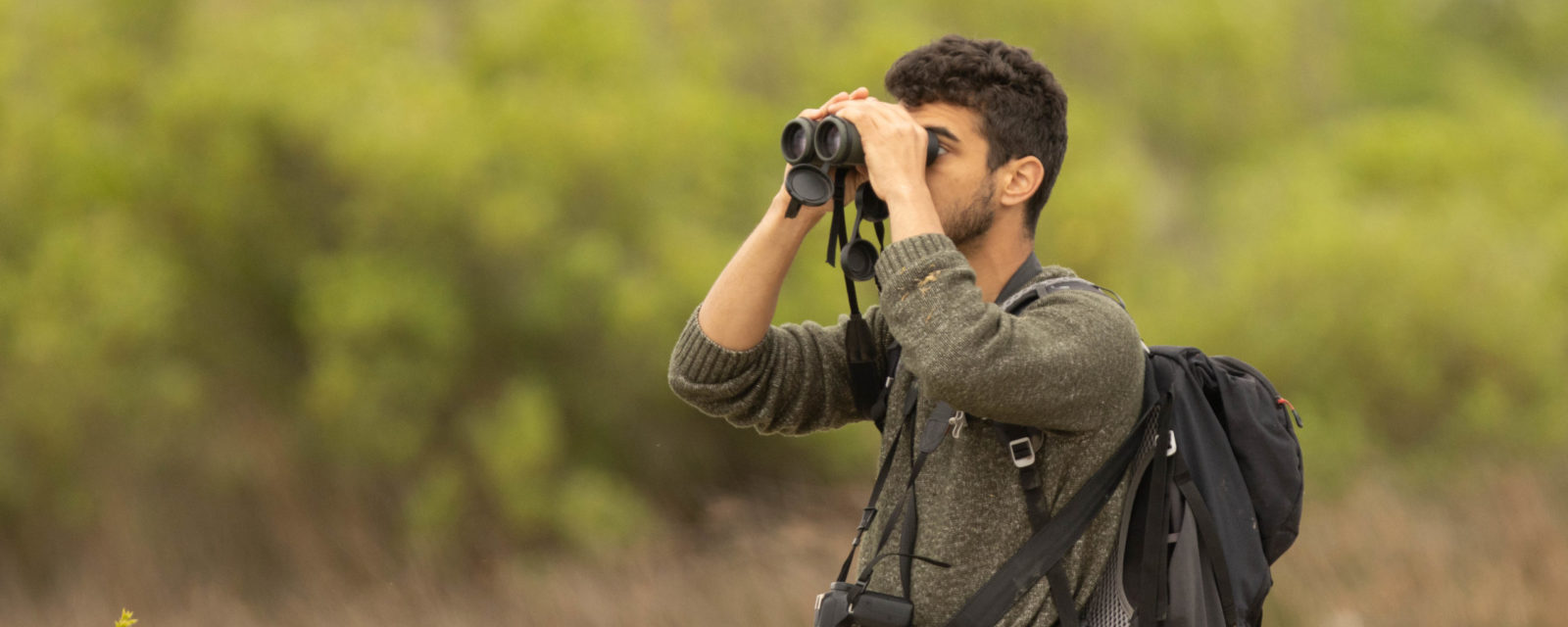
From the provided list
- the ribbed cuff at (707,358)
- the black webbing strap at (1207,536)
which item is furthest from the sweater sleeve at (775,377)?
the black webbing strap at (1207,536)

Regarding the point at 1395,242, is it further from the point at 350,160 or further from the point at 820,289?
the point at 350,160

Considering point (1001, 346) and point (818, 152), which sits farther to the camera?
point (818, 152)

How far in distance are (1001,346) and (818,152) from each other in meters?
0.36

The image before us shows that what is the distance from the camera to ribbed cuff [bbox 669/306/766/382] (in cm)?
184

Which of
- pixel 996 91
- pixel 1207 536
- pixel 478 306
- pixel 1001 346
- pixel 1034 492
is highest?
pixel 478 306

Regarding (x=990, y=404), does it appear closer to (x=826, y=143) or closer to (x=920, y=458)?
(x=920, y=458)

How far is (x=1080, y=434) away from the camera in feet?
5.14

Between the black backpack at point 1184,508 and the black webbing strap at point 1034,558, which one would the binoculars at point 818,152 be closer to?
the black backpack at point 1184,508

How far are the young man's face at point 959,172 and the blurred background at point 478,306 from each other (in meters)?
3.23

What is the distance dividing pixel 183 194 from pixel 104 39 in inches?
26.9

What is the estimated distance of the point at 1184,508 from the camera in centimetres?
157

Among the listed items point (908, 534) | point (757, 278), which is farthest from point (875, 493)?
point (757, 278)

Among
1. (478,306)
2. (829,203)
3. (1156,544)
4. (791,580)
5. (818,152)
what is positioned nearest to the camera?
(1156,544)

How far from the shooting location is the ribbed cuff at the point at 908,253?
1515mm
